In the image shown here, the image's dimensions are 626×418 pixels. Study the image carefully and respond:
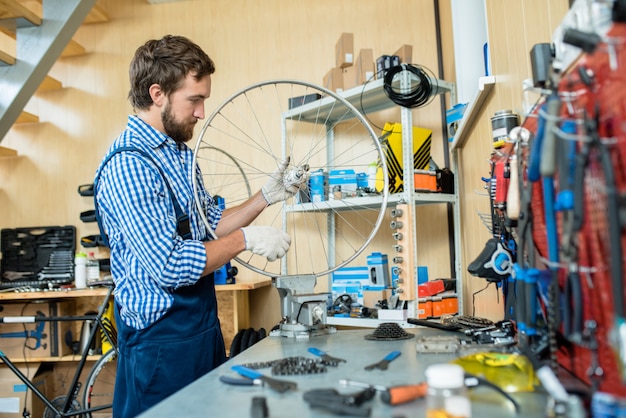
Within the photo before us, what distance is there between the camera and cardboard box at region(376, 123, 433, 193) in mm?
2382

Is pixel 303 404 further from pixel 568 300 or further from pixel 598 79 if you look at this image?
pixel 598 79

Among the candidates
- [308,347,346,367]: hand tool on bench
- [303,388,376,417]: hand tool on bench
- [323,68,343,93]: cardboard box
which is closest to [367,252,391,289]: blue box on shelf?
[323,68,343,93]: cardboard box

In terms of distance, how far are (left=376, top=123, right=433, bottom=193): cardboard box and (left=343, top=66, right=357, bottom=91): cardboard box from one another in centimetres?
35

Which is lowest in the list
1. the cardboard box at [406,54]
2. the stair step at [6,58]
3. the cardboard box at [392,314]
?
the cardboard box at [392,314]

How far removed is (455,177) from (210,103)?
1581mm

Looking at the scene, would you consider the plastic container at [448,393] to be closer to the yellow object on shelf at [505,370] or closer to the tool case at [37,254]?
the yellow object on shelf at [505,370]

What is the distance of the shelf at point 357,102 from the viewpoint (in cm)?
246

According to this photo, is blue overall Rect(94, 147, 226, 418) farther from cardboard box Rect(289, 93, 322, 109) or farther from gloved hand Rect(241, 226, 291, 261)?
cardboard box Rect(289, 93, 322, 109)

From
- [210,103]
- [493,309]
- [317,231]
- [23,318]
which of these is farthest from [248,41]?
[493,309]

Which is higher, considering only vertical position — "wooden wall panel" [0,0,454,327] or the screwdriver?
"wooden wall panel" [0,0,454,327]

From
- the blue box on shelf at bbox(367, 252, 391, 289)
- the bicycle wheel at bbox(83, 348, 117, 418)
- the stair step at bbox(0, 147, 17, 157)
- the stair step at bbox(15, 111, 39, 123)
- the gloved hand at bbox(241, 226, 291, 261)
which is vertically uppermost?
the stair step at bbox(15, 111, 39, 123)

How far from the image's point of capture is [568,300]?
2.28 feet

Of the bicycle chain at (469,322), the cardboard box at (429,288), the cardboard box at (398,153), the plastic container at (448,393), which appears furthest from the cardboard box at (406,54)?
the plastic container at (448,393)

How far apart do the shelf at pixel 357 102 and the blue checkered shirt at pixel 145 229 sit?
99 cm
